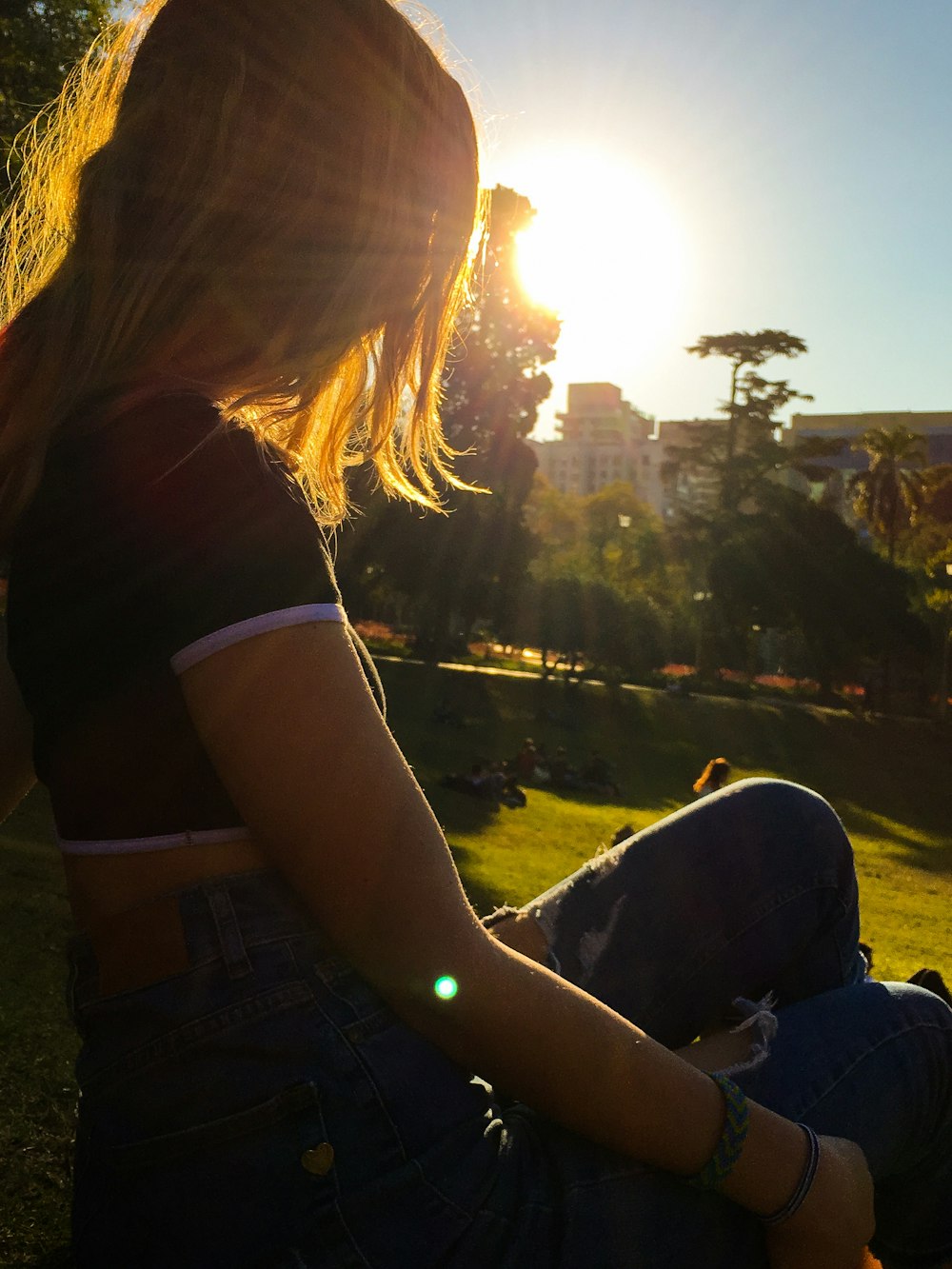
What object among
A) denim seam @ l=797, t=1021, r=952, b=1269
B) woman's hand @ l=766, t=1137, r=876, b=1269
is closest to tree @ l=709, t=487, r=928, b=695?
denim seam @ l=797, t=1021, r=952, b=1269

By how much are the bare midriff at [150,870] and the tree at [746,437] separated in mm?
45331

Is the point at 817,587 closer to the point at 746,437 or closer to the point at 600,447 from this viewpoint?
the point at 746,437

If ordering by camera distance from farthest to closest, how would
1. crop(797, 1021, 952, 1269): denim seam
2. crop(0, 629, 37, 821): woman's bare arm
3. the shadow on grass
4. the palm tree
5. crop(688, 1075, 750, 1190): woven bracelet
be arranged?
1. the palm tree
2. the shadow on grass
3. crop(0, 629, 37, 821): woman's bare arm
4. crop(797, 1021, 952, 1269): denim seam
5. crop(688, 1075, 750, 1190): woven bracelet

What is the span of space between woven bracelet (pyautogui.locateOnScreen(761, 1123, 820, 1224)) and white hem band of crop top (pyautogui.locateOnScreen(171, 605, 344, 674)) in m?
0.82

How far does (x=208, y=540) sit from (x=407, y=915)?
0.44 m

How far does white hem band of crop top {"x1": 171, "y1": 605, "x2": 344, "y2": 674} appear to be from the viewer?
3.66 ft

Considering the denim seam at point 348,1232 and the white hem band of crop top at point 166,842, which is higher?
the white hem band of crop top at point 166,842

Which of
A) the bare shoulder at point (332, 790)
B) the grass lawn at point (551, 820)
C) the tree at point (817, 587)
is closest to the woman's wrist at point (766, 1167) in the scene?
the bare shoulder at point (332, 790)

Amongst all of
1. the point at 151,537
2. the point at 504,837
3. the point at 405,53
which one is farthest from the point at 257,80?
the point at 504,837

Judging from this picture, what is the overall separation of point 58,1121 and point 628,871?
4.36 feet

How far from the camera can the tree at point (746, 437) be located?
46.3 meters

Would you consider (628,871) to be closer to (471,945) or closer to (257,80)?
(471,945)

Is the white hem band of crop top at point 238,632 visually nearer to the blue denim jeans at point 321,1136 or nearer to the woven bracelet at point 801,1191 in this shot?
the blue denim jeans at point 321,1136

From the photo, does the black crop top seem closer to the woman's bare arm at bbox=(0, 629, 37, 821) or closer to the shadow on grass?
the woman's bare arm at bbox=(0, 629, 37, 821)
